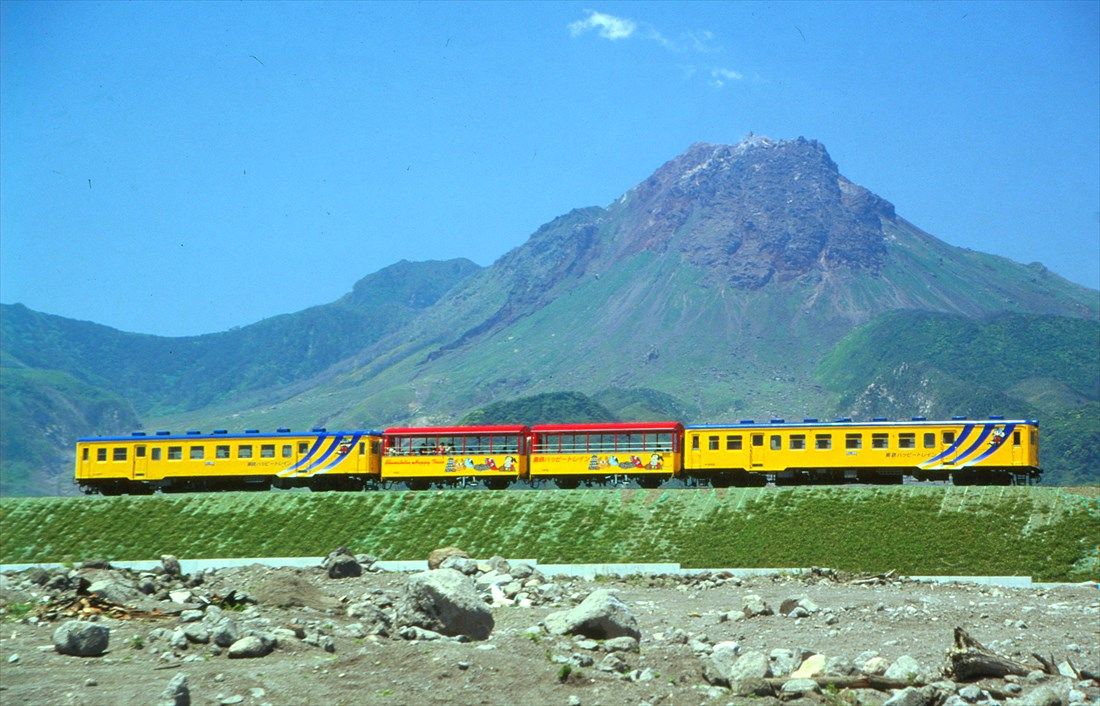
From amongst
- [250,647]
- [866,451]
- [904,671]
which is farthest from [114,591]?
[866,451]

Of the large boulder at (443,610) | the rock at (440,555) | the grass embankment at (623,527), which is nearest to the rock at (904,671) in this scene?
the large boulder at (443,610)

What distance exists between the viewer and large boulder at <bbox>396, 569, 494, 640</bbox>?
82.3 ft

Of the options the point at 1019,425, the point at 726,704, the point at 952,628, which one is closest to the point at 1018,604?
the point at 952,628

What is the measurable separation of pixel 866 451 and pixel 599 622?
32627mm

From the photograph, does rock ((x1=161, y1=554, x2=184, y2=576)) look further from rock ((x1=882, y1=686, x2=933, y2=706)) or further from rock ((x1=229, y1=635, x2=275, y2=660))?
rock ((x1=882, y1=686, x2=933, y2=706))

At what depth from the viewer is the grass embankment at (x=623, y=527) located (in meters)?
41.9

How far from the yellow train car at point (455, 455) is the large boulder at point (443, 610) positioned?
3371cm

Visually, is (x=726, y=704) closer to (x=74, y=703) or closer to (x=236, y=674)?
(x=236, y=674)

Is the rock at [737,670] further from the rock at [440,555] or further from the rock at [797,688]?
the rock at [440,555]

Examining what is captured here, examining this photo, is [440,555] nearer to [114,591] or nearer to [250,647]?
[114,591]

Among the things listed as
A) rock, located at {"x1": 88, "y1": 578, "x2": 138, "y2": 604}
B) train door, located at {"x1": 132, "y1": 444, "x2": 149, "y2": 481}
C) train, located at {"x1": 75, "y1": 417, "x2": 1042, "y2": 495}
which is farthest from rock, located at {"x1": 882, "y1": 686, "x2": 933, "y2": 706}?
train door, located at {"x1": 132, "y1": 444, "x2": 149, "y2": 481}

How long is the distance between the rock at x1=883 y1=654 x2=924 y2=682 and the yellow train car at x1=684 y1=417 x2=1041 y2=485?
31734mm

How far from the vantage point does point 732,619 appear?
3059 centimetres

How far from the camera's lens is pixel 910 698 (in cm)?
2164
